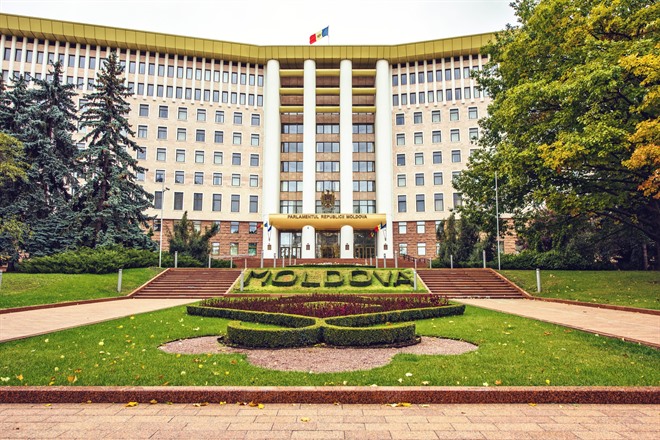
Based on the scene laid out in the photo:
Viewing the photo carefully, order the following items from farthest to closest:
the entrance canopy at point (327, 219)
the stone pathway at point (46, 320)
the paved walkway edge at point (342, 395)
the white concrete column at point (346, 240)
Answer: the white concrete column at point (346, 240) < the entrance canopy at point (327, 219) < the stone pathway at point (46, 320) < the paved walkway edge at point (342, 395)

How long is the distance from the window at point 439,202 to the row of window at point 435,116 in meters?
9.76

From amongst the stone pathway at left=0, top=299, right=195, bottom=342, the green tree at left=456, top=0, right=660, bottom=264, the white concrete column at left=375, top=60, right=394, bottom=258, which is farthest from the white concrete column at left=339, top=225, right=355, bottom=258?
the stone pathway at left=0, top=299, right=195, bottom=342

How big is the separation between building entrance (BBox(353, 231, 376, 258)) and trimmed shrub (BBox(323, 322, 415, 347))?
40.5 m

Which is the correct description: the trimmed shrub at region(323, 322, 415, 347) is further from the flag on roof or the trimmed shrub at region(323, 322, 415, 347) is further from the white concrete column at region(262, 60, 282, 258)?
the flag on roof

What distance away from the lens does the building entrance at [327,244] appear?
47.2 m

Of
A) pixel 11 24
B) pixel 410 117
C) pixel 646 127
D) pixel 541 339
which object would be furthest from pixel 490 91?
pixel 11 24

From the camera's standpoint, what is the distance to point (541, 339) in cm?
917

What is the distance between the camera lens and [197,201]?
49656 mm

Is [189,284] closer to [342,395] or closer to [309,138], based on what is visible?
[342,395]

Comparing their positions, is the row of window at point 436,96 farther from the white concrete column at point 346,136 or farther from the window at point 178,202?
the window at point 178,202

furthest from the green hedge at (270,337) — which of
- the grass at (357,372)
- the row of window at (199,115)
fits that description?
the row of window at (199,115)

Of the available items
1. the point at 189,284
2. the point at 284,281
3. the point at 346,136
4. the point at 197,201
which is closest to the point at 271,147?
the point at 346,136

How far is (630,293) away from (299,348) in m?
18.2

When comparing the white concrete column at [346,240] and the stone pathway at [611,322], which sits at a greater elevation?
the white concrete column at [346,240]
